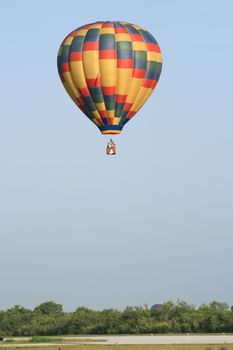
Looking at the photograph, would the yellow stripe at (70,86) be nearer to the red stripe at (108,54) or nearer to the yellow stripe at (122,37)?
the red stripe at (108,54)

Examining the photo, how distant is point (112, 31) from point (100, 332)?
28.6 m

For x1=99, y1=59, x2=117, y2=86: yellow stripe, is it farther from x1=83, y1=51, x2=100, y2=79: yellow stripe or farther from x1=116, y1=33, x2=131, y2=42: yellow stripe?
x1=116, y1=33, x2=131, y2=42: yellow stripe

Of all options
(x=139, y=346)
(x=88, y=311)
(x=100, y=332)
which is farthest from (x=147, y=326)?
(x=139, y=346)

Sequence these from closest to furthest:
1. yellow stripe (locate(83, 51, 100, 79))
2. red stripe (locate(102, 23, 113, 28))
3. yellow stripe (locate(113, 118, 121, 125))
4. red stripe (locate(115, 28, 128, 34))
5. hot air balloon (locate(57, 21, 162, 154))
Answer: yellow stripe (locate(83, 51, 100, 79))
hot air balloon (locate(57, 21, 162, 154))
red stripe (locate(115, 28, 128, 34))
red stripe (locate(102, 23, 113, 28))
yellow stripe (locate(113, 118, 121, 125))

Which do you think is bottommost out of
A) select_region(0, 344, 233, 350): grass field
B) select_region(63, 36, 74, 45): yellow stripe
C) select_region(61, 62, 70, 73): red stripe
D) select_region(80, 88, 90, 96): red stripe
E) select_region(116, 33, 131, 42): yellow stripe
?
select_region(0, 344, 233, 350): grass field

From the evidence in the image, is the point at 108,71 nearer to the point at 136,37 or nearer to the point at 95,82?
the point at 95,82

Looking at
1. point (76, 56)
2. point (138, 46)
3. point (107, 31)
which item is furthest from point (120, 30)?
point (76, 56)

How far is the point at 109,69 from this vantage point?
91.4 metres

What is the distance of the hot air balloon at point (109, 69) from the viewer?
300 ft

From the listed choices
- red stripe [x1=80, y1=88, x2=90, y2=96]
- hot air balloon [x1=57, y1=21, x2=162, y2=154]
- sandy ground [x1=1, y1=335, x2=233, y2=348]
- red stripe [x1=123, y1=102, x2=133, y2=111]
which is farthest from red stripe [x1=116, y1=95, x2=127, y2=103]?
sandy ground [x1=1, y1=335, x2=233, y2=348]

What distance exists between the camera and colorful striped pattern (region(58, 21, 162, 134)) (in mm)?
91312

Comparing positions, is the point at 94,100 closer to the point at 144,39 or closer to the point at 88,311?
the point at 144,39

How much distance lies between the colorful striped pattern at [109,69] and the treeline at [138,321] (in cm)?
1883

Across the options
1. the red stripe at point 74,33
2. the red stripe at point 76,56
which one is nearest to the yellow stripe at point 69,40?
the red stripe at point 74,33
